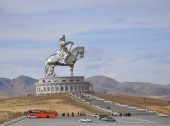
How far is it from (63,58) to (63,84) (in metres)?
5.59

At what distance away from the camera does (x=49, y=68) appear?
124m

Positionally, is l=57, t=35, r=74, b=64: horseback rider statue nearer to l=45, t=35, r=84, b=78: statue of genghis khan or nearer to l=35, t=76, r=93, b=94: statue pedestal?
l=45, t=35, r=84, b=78: statue of genghis khan

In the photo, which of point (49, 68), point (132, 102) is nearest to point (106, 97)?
point (132, 102)

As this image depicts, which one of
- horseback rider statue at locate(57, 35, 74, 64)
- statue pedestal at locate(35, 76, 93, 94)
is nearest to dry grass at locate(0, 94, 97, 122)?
statue pedestal at locate(35, 76, 93, 94)

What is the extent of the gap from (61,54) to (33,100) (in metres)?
12.5

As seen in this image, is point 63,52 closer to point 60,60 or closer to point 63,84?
point 60,60

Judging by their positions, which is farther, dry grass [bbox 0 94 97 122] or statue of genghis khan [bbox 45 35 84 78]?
statue of genghis khan [bbox 45 35 84 78]

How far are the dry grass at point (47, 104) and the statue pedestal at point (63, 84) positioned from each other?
156 inches

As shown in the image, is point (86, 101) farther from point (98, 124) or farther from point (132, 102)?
point (98, 124)

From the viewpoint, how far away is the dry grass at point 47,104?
102375 millimetres

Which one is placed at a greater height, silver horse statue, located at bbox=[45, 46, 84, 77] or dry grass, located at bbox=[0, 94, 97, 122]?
silver horse statue, located at bbox=[45, 46, 84, 77]

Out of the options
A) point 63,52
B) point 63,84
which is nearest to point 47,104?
point 63,84

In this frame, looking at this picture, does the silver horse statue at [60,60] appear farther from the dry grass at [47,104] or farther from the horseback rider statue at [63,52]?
the dry grass at [47,104]

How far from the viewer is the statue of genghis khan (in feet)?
403
